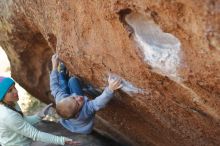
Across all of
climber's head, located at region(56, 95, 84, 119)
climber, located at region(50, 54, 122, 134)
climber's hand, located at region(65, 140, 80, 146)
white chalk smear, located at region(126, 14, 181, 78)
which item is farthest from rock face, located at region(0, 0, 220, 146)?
climber's hand, located at region(65, 140, 80, 146)

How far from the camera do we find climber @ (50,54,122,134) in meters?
4.48

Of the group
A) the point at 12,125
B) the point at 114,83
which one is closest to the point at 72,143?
the point at 12,125

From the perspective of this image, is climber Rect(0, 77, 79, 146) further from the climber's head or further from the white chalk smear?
the white chalk smear

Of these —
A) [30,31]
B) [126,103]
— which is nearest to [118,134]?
[126,103]

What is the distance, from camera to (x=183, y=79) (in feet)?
12.1

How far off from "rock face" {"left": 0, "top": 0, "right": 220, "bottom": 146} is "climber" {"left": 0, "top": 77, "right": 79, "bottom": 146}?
2.29 feet

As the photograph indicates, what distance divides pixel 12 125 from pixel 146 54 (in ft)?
5.34

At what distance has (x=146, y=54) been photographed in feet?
12.5

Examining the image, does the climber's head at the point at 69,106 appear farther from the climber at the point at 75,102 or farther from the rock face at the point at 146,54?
the rock face at the point at 146,54

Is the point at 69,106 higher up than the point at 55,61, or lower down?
lower down

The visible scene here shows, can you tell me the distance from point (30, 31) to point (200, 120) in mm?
2693

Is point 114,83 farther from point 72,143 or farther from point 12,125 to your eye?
point 12,125

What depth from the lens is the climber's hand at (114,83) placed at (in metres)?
4.39

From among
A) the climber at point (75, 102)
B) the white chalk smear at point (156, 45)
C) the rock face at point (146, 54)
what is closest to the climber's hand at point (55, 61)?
the climber at point (75, 102)
